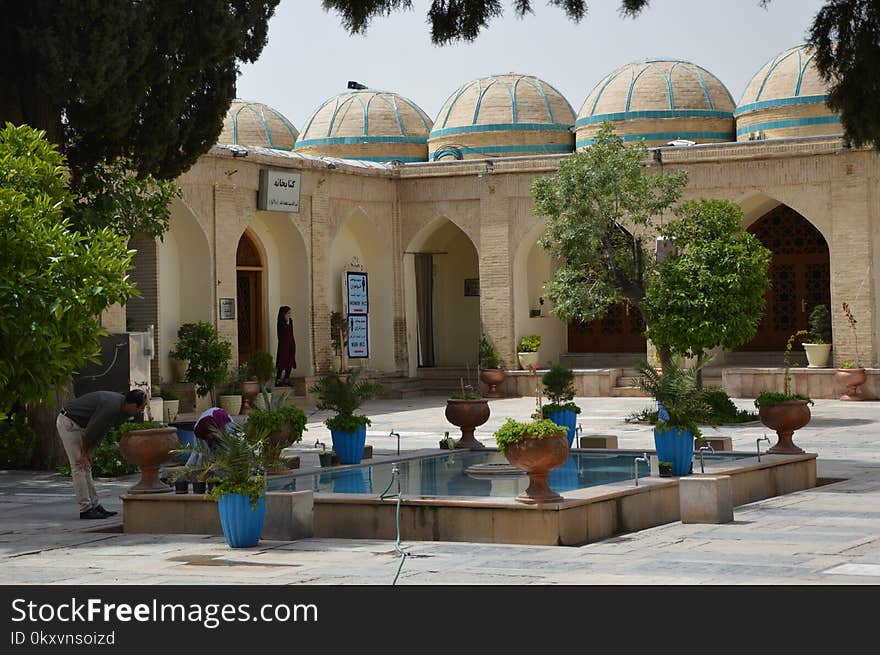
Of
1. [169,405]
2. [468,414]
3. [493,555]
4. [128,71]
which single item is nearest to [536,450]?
[493,555]

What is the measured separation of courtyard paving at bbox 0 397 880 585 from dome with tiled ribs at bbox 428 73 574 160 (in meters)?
16.1

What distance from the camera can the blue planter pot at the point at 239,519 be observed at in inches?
369

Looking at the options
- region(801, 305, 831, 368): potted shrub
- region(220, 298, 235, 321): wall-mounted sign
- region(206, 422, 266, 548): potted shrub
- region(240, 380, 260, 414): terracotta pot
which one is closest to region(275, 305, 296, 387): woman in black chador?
region(220, 298, 235, 321): wall-mounted sign

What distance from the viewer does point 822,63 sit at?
9.61m

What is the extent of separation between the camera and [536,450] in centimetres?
944

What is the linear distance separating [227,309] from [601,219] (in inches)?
261

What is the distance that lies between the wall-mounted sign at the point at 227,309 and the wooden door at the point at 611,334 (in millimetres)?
7964

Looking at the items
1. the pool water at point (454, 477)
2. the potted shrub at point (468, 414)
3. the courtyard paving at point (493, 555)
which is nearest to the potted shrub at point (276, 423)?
the pool water at point (454, 477)

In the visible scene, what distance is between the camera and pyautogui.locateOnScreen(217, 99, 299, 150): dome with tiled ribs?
30.0 metres

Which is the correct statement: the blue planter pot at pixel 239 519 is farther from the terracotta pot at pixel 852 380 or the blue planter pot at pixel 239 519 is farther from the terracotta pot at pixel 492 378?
the terracotta pot at pixel 492 378

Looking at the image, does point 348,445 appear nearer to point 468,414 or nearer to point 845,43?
point 468,414

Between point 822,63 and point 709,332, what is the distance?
9.25 meters
